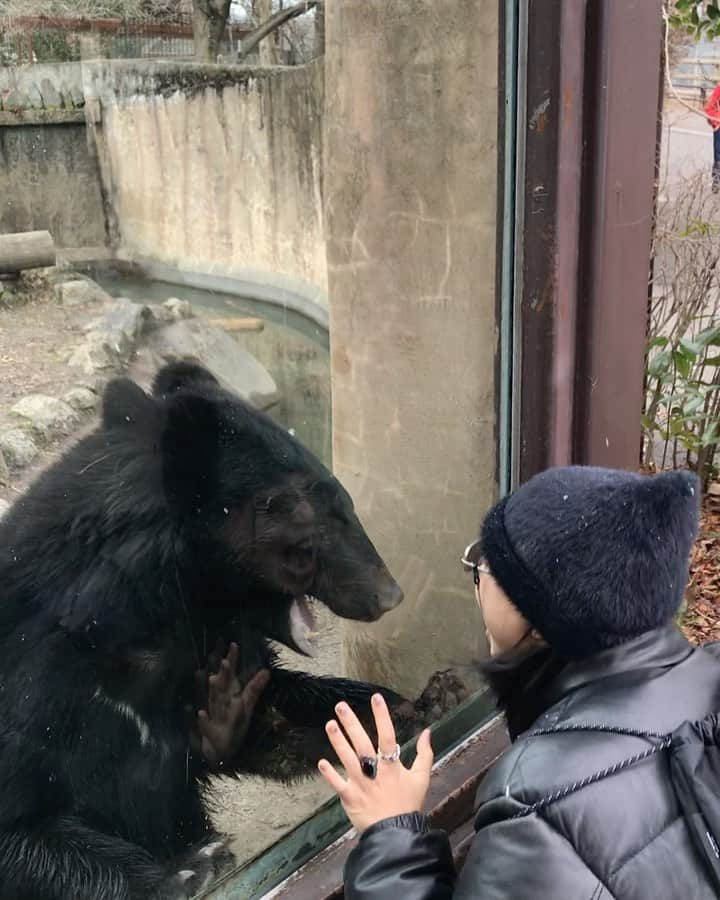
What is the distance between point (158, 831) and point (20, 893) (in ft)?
0.89

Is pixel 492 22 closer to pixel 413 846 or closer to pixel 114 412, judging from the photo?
pixel 114 412

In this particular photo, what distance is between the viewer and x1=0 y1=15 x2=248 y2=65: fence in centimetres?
134

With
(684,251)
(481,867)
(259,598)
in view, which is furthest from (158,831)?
(684,251)

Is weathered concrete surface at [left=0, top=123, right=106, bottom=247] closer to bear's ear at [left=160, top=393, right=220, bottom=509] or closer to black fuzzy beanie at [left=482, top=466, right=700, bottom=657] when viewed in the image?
bear's ear at [left=160, top=393, right=220, bottom=509]

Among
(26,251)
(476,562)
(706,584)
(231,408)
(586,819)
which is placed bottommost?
(706,584)

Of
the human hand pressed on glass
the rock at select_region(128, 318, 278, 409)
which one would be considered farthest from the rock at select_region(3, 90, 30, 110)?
the human hand pressed on glass

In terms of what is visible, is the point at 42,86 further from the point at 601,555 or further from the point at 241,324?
the point at 601,555

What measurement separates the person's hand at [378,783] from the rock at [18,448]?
0.65 metres

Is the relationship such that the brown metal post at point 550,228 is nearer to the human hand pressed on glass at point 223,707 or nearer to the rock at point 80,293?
the human hand pressed on glass at point 223,707

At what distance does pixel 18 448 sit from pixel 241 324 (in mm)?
434

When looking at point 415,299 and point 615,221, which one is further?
point 415,299

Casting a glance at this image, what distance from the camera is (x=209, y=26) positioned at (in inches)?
60.9

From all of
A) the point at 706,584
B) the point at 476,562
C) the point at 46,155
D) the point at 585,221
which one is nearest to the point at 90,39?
the point at 46,155

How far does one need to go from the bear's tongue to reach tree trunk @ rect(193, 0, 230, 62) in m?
1.14
